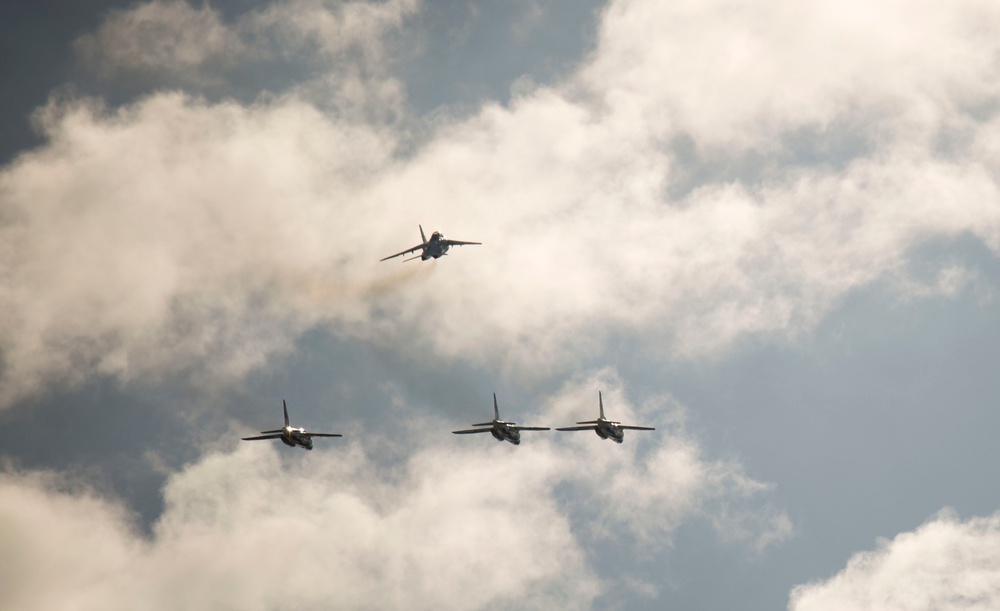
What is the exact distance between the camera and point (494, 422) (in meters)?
197

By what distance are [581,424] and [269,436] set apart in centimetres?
5259

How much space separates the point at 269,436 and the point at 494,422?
38082 millimetres

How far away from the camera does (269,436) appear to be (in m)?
199

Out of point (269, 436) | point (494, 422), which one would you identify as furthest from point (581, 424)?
point (269, 436)

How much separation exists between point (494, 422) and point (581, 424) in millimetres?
14648

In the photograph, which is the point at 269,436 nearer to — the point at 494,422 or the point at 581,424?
the point at 494,422
